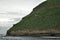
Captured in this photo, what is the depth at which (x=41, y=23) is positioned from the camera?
178 metres

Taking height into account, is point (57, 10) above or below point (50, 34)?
above

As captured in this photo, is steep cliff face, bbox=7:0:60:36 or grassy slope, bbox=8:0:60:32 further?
grassy slope, bbox=8:0:60:32

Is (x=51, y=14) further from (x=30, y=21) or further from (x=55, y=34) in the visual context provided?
(x=55, y=34)

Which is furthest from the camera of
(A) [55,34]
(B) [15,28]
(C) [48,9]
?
(C) [48,9]

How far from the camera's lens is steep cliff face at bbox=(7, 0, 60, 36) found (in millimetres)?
168150

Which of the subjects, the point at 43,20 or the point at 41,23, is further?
the point at 43,20

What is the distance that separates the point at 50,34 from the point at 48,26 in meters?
11.4

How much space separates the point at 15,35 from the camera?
174 m

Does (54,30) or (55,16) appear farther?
(55,16)

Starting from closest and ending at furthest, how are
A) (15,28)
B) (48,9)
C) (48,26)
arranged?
(48,26)
(15,28)
(48,9)

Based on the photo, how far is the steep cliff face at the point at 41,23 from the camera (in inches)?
6620

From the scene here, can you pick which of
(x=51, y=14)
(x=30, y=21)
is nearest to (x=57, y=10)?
(x=51, y=14)

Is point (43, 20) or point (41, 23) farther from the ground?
point (43, 20)

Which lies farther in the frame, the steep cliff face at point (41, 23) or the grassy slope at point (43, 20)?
the grassy slope at point (43, 20)
